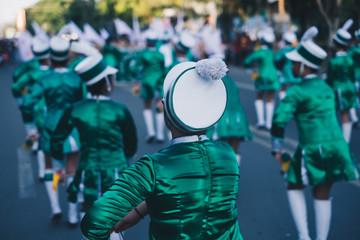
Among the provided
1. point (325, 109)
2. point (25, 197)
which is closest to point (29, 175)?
point (25, 197)

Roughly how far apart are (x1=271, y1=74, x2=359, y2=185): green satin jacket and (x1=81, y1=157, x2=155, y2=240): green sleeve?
7.00 feet

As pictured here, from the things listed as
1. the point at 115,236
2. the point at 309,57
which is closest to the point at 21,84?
the point at 309,57

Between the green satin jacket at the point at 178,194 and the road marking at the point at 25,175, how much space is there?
4.40 metres

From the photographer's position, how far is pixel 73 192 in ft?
11.8

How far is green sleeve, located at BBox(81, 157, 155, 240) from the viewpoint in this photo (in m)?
1.77

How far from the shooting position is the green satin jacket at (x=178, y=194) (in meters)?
1.79

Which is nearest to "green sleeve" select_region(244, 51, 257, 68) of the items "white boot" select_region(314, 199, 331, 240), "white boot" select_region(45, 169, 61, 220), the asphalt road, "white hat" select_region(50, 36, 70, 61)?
the asphalt road

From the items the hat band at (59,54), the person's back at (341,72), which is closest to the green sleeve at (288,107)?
the hat band at (59,54)

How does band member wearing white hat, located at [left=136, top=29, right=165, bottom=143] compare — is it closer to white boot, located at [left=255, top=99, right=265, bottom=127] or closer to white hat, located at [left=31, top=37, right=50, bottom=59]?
white boot, located at [left=255, top=99, right=265, bottom=127]

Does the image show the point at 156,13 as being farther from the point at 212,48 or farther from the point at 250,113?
the point at 212,48

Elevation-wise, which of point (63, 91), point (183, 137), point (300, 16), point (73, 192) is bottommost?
point (73, 192)

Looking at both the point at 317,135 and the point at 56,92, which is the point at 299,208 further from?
the point at 56,92

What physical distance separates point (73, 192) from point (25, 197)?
250cm

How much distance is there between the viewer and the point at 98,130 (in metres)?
3.36
